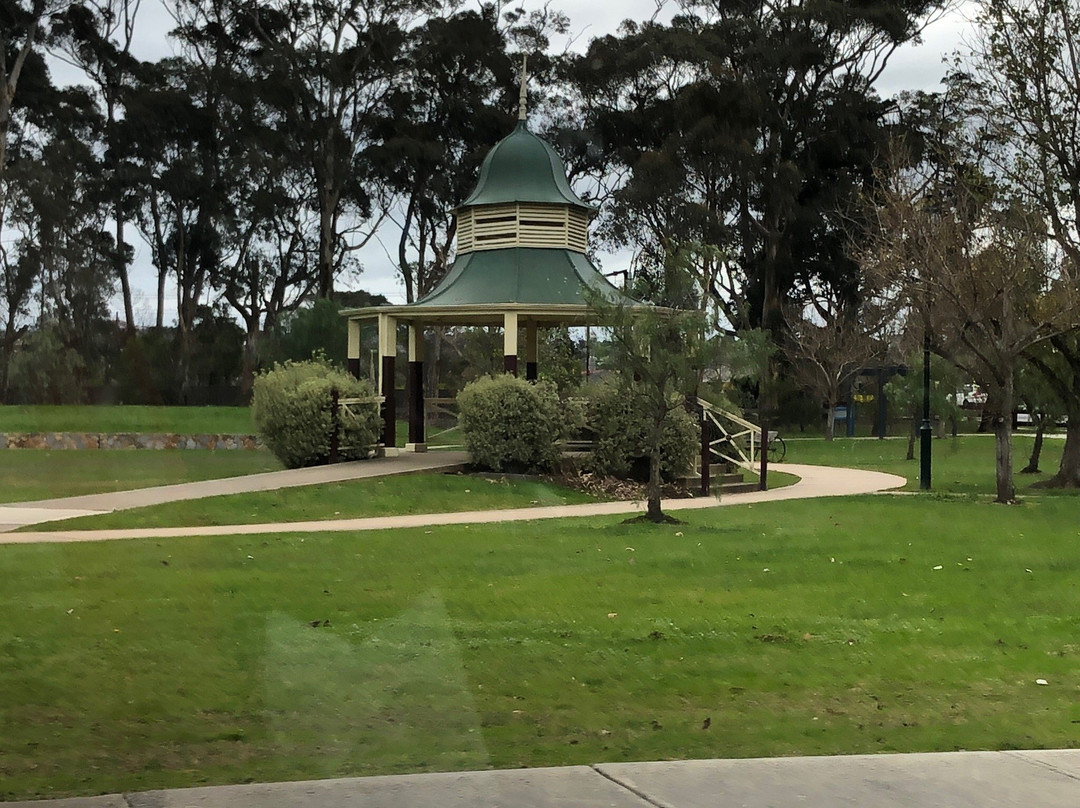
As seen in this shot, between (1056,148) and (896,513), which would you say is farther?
(1056,148)

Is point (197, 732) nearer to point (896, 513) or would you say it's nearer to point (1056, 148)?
point (896, 513)

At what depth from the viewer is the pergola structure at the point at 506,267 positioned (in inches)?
991

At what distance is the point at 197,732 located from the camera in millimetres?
6711

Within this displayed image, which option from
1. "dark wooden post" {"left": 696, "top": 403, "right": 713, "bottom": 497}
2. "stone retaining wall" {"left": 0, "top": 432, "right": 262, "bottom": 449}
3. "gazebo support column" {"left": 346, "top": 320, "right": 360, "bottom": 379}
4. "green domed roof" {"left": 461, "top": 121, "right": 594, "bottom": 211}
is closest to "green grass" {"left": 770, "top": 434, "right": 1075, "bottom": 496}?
"dark wooden post" {"left": 696, "top": 403, "right": 713, "bottom": 497}

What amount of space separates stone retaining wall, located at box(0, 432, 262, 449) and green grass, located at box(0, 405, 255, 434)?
112 cm

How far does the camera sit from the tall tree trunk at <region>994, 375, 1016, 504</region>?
69.8 ft

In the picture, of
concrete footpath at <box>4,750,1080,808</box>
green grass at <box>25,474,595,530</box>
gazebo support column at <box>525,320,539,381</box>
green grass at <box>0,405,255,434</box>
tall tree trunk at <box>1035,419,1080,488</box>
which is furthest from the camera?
green grass at <box>0,405,255,434</box>

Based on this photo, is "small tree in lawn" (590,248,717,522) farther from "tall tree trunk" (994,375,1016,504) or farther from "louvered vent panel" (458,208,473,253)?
"louvered vent panel" (458,208,473,253)

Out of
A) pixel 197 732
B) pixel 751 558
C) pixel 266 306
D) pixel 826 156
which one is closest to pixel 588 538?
pixel 751 558

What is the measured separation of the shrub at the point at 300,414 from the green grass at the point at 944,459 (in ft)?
34.3

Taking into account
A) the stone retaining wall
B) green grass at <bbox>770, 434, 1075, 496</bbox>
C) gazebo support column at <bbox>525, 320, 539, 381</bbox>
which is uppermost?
gazebo support column at <bbox>525, 320, 539, 381</bbox>

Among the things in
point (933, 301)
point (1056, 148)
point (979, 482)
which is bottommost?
point (979, 482)

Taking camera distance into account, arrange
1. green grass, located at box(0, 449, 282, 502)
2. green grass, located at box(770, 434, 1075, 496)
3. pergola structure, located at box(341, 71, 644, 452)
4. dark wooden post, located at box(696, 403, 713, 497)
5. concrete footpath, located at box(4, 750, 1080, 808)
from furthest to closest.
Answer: green grass, located at box(770, 434, 1075, 496) < pergola structure, located at box(341, 71, 644, 452) < dark wooden post, located at box(696, 403, 713, 497) < green grass, located at box(0, 449, 282, 502) < concrete footpath, located at box(4, 750, 1080, 808)

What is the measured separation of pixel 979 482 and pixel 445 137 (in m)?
30.0
